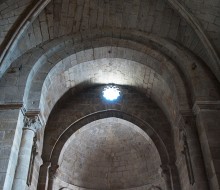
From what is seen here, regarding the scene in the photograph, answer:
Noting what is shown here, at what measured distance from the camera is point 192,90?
790 centimetres

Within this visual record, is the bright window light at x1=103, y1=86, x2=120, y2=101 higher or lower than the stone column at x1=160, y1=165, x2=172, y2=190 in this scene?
higher

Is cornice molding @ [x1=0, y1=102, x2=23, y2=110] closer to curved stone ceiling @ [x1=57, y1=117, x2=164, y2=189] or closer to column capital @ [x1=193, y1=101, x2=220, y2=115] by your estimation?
curved stone ceiling @ [x1=57, y1=117, x2=164, y2=189]

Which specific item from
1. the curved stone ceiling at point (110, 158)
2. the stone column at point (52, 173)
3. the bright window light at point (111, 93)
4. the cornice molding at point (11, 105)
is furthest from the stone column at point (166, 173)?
the cornice molding at point (11, 105)

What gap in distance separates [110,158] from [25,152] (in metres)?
5.69

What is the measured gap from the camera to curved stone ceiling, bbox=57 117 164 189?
439 inches

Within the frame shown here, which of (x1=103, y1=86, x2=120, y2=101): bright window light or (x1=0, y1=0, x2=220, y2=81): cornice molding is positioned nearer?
(x1=0, y1=0, x2=220, y2=81): cornice molding

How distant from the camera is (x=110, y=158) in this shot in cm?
1211

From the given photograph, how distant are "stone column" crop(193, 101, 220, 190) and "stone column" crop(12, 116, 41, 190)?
14.6 feet

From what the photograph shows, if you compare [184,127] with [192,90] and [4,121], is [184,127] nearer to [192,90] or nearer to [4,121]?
[192,90]

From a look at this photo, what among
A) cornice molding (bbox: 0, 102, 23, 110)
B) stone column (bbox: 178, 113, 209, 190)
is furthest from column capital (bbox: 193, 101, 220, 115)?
cornice molding (bbox: 0, 102, 23, 110)

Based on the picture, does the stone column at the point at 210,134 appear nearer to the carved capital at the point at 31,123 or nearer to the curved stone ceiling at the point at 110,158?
the curved stone ceiling at the point at 110,158

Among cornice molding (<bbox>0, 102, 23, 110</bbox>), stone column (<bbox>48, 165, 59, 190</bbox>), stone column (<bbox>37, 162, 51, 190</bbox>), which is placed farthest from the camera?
stone column (<bbox>48, 165, 59, 190</bbox>)

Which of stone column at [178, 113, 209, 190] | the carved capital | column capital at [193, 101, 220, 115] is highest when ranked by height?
column capital at [193, 101, 220, 115]

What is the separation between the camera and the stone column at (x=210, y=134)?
21.0ft
